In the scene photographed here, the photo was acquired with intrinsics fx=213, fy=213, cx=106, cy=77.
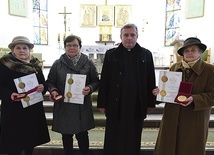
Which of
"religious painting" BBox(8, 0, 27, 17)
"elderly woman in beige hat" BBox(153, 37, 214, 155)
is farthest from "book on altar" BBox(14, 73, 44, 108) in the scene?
"religious painting" BBox(8, 0, 27, 17)

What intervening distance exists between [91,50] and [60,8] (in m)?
4.72

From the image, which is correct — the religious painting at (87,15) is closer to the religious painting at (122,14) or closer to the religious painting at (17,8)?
the religious painting at (122,14)

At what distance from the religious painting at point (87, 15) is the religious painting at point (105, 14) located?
277 millimetres

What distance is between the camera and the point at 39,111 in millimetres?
2160

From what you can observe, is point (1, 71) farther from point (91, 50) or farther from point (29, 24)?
point (29, 24)

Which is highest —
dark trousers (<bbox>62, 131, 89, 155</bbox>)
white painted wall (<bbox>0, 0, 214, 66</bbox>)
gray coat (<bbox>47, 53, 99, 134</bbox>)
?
white painted wall (<bbox>0, 0, 214, 66</bbox>)

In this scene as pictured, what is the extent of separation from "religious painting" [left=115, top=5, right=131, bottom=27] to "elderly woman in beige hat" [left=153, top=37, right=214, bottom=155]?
24.0 feet

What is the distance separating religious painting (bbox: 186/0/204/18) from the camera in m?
7.46

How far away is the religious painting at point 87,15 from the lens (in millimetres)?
8938

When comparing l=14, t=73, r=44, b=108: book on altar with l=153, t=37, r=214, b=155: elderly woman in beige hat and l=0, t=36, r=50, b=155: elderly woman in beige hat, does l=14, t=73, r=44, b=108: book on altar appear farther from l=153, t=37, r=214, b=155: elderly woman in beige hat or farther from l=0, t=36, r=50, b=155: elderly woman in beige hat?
Answer: l=153, t=37, r=214, b=155: elderly woman in beige hat

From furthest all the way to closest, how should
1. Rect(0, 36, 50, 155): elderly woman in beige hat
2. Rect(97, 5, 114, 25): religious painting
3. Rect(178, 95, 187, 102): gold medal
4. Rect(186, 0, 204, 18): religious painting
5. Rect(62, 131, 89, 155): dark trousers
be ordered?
Rect(97, 5, 114, 25): religious painting < Rect(186, 0, 204, 18): religious painting < Rect(62, 131, 89, 155): dark trousers < Rect(0, 36, 50, 155): elderly woman in beige hat < Rect(178, 95, 187, 102): gold medal

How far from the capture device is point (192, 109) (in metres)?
1.81

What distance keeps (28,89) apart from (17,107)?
223mm

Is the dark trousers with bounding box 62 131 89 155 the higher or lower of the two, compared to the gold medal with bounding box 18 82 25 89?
lower
